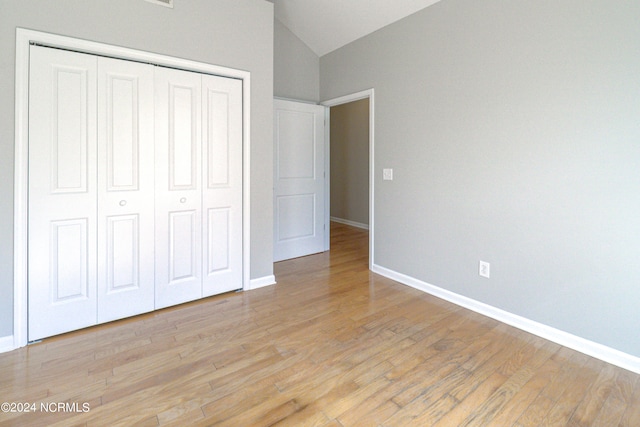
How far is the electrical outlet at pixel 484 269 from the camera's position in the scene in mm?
2660

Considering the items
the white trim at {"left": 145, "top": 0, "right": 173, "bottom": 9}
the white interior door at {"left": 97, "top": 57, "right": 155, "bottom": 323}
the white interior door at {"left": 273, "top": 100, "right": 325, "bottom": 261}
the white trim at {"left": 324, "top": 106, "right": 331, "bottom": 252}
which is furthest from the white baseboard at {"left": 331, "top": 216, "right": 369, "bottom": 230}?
the white trim at {"left": 145, "top": 0, "right": 173, "bottom": 9}

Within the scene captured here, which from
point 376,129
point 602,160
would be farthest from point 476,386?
point 376,129

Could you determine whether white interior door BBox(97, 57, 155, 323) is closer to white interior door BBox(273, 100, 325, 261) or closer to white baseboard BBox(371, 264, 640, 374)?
white interior door BBox(273, 100, 325, 261)

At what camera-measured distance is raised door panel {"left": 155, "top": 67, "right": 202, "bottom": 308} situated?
260cm

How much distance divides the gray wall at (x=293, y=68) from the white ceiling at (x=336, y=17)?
9cm

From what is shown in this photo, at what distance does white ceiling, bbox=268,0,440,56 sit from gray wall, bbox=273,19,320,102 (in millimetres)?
92

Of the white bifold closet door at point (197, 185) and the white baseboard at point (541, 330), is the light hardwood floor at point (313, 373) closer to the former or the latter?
the white baseboard at point (541, 330)

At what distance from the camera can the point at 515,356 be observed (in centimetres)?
208

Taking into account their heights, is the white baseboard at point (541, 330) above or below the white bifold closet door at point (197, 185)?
below

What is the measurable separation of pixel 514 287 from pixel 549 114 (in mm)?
1278

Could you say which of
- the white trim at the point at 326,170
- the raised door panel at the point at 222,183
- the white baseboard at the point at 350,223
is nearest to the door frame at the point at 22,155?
the raised door panel at the point at 222,183

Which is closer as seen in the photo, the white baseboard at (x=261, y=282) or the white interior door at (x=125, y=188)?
the white interior door at (x=125, y=188)

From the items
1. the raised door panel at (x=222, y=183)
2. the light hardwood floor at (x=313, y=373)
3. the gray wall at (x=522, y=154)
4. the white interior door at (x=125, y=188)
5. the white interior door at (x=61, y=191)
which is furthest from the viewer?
the raised door panel at (x=222, y=183)

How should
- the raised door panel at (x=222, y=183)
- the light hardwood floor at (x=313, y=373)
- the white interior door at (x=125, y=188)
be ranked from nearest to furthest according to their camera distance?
the light hardwood floor at (x=313, y=373)
the white interior door at (x=125, y=188)
the raised door panel at (x=222, y=183)
